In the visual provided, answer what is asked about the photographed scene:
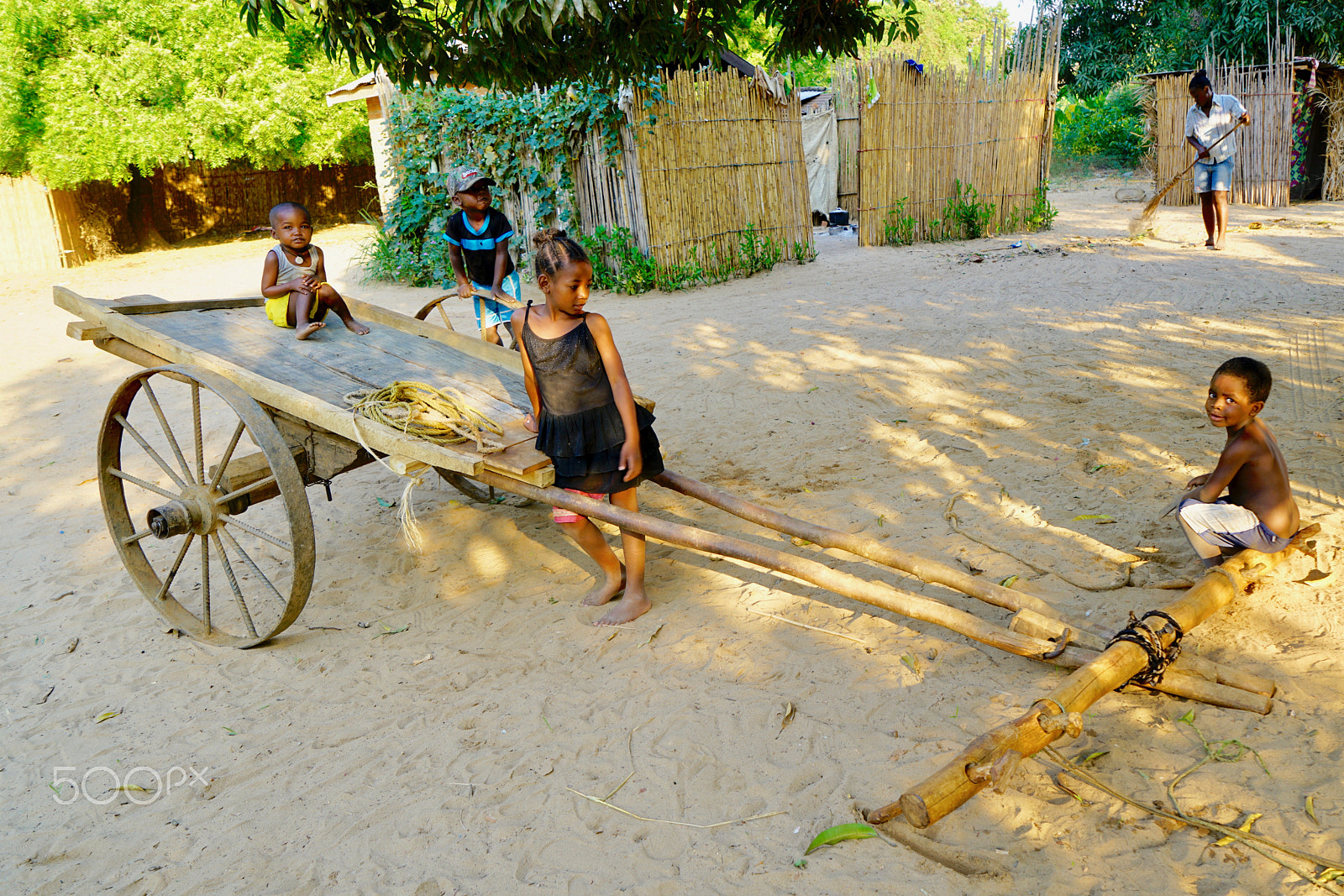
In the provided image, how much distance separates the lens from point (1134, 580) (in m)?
3.17

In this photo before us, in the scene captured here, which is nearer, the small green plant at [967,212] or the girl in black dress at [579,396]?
the girl in black dress at [579,396]

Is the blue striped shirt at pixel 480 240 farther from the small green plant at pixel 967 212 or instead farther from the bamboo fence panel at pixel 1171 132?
the bamboo fence panel at pixel 1171 132

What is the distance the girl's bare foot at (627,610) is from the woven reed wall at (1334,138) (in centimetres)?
1500

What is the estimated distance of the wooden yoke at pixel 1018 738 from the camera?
199cm

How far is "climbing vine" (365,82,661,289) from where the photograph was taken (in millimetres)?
9281

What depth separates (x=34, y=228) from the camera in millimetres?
14617

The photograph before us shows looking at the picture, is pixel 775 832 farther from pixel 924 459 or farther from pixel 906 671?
pixel 924 459

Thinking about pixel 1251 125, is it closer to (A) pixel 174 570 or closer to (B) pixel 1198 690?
(B) pixel 1198 690

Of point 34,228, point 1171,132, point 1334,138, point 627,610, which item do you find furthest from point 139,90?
point 1334,138

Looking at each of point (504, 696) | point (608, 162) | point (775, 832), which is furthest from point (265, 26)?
point (775, 832)

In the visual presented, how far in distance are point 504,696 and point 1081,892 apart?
1.81 m

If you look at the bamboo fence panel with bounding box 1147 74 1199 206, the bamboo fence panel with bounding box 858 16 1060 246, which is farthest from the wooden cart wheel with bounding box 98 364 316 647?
the bamboo fence panel with bounding box 1147 74 1199 206

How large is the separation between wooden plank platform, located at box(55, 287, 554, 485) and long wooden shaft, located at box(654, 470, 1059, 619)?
0.60 metres

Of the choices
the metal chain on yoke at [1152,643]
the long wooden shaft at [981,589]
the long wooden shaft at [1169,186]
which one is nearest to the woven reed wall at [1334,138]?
the long wooden shaft at [1169,186]
